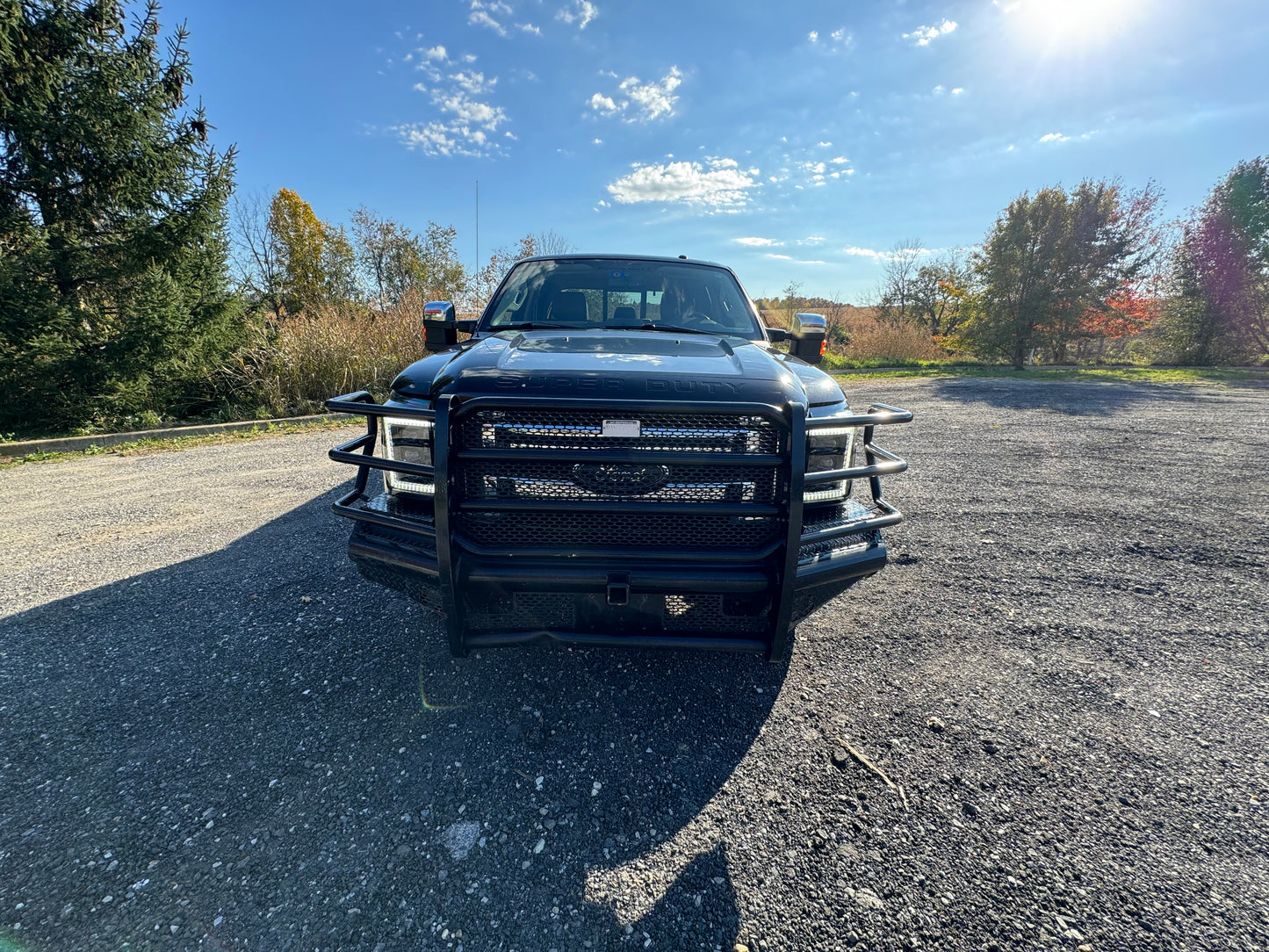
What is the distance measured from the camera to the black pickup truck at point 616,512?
1.87 m

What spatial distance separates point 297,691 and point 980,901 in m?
2.57

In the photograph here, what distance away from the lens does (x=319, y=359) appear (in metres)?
9.77

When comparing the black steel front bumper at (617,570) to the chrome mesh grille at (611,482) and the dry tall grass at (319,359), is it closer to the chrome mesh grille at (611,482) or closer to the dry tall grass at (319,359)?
the chrome mesh grille at (611,482)

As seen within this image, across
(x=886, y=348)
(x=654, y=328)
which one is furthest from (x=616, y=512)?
(x=886, y=348)

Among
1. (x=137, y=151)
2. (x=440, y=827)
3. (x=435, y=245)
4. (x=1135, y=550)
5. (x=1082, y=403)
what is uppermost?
(x=435, y=245)

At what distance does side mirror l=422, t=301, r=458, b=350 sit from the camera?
135 inches

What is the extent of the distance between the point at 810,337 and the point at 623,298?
1.23m

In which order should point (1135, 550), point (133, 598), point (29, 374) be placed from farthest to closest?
point (29, 374) < point (1135, 550) < point (133, 598)

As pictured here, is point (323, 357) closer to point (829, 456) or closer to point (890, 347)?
point (829, 456)

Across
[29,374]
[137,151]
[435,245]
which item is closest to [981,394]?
[137,151]

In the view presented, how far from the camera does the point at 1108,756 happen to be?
6.56 ft

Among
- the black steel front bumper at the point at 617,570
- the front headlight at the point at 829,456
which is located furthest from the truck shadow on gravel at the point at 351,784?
the front headlight at the point at 829,456

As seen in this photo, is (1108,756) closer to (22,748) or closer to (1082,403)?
(22,748)

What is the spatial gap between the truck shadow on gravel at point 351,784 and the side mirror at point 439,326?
64.5 inches
